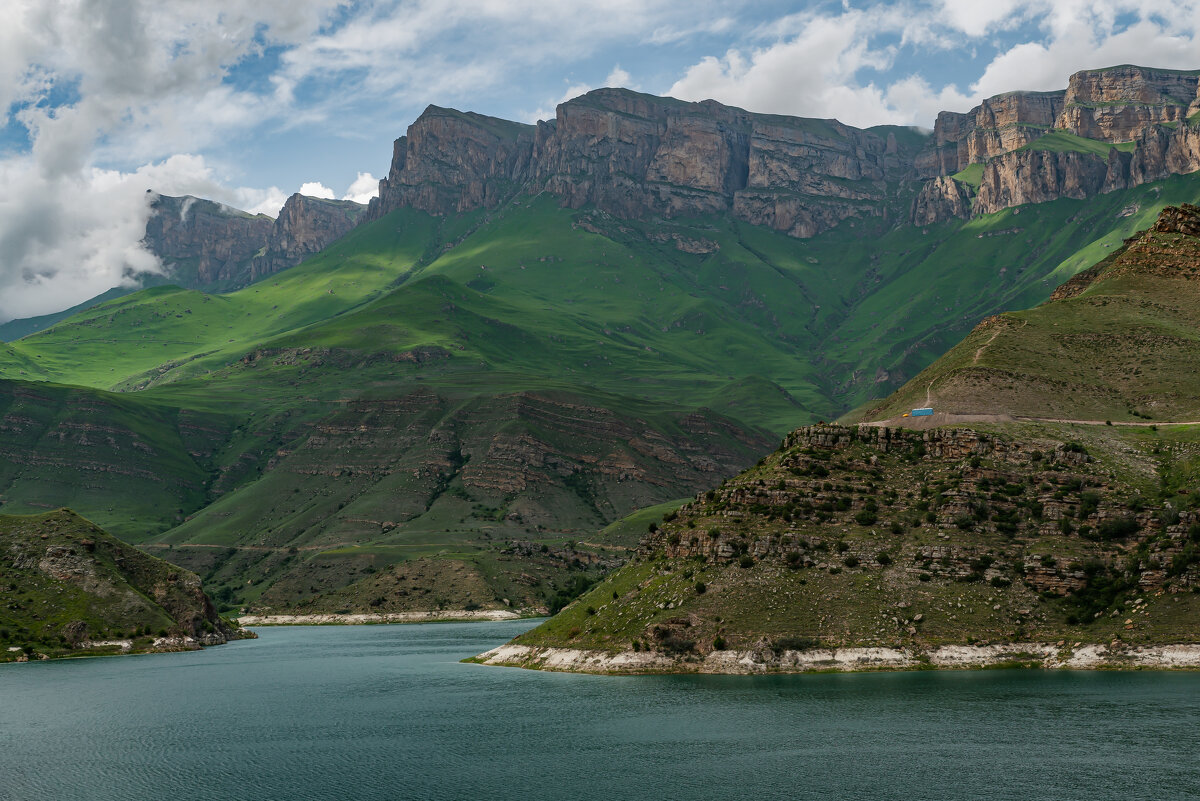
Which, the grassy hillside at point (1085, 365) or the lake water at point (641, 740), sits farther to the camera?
the grassy hillside at point (1085, 365)

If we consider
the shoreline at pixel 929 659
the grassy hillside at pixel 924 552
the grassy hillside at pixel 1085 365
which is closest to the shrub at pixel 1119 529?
the grassy hillside at pixel 924 552

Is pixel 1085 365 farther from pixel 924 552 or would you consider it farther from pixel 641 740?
pixel 641 740

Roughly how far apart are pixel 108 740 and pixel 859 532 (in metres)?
88.4

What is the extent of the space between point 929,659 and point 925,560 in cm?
1503

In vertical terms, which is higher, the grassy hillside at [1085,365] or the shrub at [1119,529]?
the grassy hillside at [1085,365]

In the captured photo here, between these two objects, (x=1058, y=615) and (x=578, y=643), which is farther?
(x=578, y=643)

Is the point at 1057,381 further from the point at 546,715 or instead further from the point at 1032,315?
the point at 546,715

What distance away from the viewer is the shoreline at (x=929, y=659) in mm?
118125

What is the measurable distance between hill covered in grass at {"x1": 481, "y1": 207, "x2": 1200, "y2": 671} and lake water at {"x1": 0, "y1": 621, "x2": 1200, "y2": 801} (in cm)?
537

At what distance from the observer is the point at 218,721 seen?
417ft

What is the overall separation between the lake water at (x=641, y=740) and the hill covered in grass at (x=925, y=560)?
537cm

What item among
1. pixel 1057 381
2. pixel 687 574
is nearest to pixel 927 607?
A: pixel 687 574

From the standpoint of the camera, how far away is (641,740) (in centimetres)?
10212

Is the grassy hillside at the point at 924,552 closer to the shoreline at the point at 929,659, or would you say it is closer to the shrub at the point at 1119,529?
the shrub at the point at 1119,529
